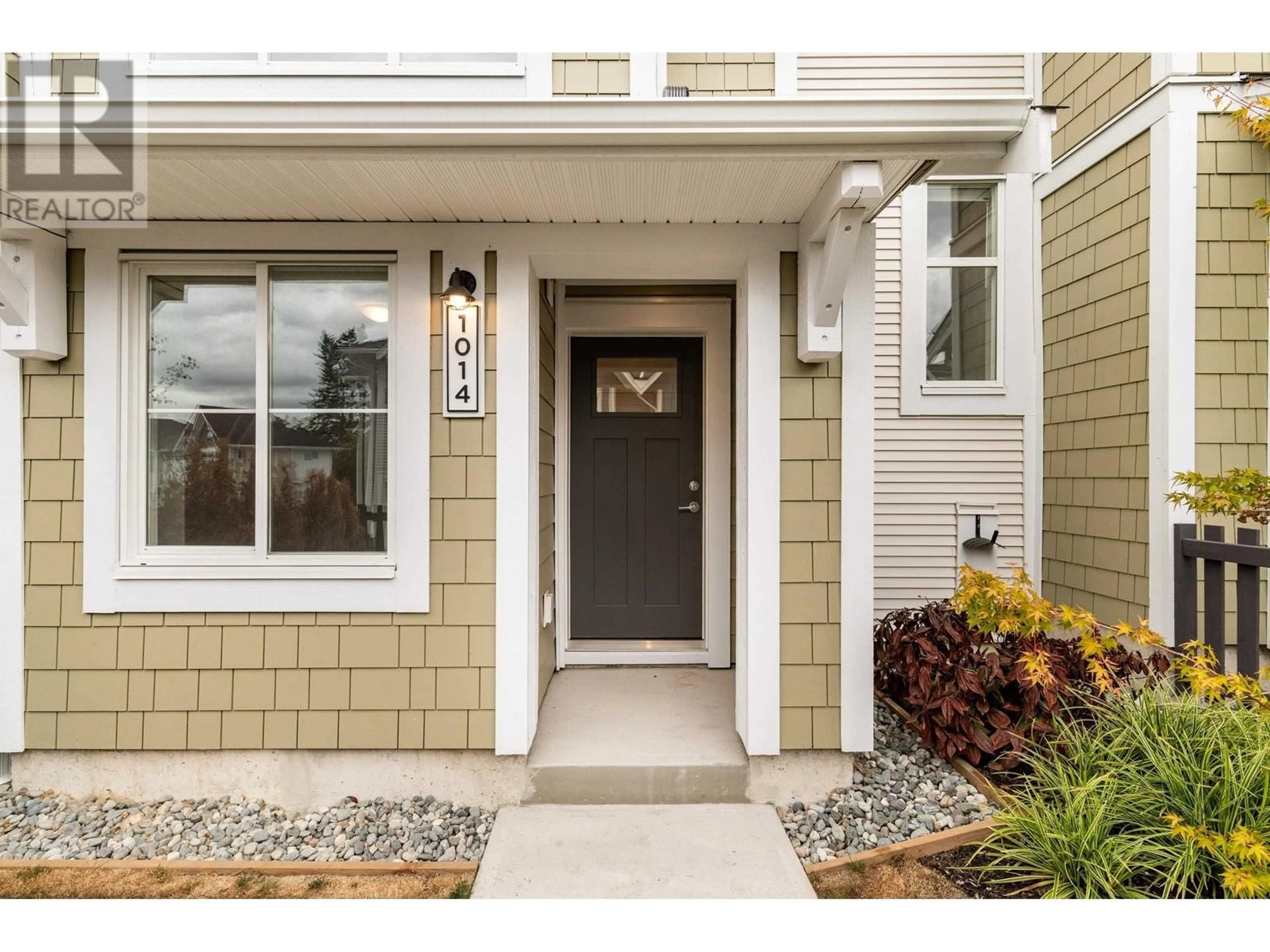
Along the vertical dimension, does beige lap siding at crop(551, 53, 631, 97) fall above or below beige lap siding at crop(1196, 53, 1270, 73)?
below

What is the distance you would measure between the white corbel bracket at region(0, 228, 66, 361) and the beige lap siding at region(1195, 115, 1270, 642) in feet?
16.9

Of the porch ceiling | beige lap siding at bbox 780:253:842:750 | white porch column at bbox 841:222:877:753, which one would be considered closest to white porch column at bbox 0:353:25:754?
the porch ceiling

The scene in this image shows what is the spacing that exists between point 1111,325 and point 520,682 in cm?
367

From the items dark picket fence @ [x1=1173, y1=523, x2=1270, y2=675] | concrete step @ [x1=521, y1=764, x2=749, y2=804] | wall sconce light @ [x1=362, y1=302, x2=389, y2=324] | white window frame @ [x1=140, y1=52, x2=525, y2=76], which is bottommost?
concrete step @ [x1=521, y1=764, x2=749, y2=804]

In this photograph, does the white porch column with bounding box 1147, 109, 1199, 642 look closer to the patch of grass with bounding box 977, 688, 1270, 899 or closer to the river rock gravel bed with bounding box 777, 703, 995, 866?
the patch of grass with bounding box 977, 688, 1270, 899

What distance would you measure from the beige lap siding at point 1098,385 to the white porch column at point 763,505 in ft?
7.00

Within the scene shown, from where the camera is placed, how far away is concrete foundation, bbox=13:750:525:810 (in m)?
2.76

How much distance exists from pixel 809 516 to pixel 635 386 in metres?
1.61

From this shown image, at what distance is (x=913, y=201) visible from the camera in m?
4.20

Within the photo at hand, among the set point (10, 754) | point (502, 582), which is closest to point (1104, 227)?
point (502, 582)

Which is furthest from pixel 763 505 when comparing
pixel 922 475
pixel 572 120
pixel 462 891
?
pixel 922 475

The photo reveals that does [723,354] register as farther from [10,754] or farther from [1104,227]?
[10,754]

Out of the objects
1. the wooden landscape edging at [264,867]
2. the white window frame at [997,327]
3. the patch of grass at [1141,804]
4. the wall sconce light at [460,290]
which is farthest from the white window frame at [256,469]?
the white window frame at [997,327]

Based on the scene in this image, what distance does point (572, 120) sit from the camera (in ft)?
6.77
